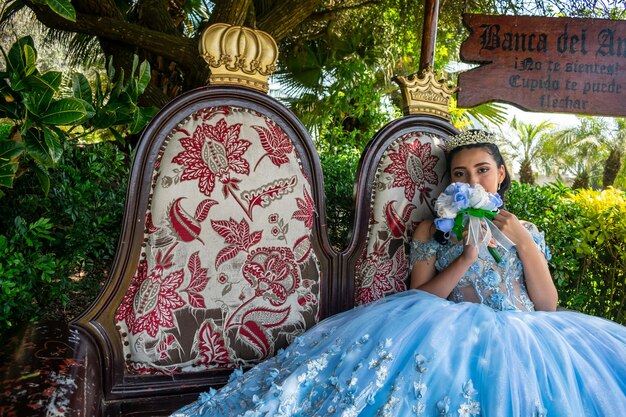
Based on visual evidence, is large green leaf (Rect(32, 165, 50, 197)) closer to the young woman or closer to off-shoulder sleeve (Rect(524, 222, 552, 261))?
the young woman

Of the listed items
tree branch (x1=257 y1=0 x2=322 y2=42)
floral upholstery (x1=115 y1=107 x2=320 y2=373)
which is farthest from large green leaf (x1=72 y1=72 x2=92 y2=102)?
tree branch (x1=257 y1=0 x2=322 y2=42)

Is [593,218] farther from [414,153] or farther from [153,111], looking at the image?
[153,111]

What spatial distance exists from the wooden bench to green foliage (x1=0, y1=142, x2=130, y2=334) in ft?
2.07

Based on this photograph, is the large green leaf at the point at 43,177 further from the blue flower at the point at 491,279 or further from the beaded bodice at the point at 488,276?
the blue flower at the point at 491,279

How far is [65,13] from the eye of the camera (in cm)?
180

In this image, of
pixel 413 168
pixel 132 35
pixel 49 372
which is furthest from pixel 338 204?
pixel 132 35

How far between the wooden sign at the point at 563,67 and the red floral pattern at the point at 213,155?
1286mm

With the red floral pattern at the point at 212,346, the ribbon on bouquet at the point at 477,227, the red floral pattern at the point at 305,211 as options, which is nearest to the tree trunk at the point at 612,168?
the ribbon on bouquet at the point at 477,227

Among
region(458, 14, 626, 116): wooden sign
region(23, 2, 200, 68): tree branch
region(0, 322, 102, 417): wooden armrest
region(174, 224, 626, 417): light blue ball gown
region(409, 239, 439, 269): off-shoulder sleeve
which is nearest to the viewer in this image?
region(0, 322, 102, 417): wooden armrest

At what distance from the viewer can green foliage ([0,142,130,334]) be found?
1.99 m

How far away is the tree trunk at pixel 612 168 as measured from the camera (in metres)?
16.3

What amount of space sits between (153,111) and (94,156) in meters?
0.42

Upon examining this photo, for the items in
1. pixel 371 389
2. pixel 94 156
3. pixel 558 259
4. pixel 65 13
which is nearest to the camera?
pixel 371 389

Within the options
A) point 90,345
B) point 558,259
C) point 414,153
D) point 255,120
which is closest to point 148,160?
point 255,120
